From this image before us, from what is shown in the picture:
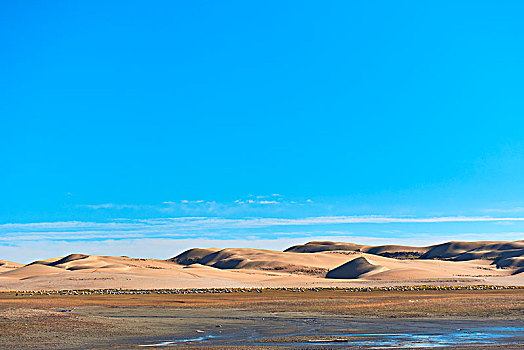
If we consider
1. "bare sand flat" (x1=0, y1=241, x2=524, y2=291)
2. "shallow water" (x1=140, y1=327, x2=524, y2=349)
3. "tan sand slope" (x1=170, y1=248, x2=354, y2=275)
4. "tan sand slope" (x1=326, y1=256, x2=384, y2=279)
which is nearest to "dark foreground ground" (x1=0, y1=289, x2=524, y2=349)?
"shallow water" (x1=140, y1=327, x2=524, y2=349)

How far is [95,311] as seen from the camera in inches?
1583

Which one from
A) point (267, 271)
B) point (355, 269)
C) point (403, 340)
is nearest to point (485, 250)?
point (267, 271)

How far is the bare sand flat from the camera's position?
84250 millimetres

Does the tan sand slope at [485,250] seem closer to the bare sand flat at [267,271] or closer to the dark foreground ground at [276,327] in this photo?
the bare sand flat at [267,271]

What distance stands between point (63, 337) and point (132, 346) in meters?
4.28

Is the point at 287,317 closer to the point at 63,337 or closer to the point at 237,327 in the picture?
the point at 237,327

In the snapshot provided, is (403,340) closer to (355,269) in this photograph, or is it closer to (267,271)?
(355,269)

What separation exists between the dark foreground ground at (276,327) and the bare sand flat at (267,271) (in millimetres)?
39872

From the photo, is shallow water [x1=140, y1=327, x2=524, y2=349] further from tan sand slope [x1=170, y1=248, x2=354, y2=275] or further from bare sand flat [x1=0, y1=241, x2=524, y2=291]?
tan sand slope [x1=170, y1=248, x2=354, y2=275]

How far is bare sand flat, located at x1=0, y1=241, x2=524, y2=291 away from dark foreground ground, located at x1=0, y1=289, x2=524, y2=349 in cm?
3987

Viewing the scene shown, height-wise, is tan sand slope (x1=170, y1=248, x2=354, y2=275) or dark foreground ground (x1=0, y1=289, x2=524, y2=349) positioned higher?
tan sand slope (x1=170, y1=248, x2=354, y2=275)

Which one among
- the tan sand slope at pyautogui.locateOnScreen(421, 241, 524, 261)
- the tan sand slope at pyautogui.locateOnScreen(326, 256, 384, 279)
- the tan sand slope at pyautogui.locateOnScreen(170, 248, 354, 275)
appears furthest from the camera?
the tan sand slope at pyautogui.locateOnScreen(421, 241, 524, 261)

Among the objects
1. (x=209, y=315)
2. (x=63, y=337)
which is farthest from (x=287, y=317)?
(x=63, y=337)

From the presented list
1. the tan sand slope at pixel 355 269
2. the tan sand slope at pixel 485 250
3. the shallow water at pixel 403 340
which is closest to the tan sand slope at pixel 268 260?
the tan sand slope at pixel 355 269
